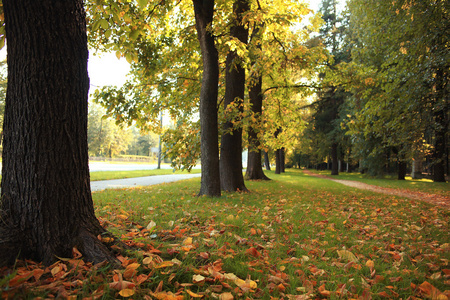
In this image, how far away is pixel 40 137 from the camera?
84.3 inches

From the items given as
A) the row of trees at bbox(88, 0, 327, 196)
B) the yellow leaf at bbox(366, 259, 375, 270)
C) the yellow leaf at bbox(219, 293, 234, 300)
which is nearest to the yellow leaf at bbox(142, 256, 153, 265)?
the yellow leaf at bbox(219, 293, 234, 300)

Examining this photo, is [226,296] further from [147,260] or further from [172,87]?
[172,87]

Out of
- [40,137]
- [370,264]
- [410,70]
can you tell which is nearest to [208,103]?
[40,137]

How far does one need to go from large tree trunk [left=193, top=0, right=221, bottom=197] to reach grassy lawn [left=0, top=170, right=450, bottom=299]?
86.7 inches

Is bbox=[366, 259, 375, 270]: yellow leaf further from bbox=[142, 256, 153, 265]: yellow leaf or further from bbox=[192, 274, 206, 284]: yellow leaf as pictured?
bbox=[142, 256, 153, 265]: yellow leaf

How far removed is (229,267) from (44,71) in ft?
8.05

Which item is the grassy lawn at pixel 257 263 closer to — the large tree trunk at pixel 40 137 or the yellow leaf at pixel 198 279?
the yellow leaf at pixel 198 279

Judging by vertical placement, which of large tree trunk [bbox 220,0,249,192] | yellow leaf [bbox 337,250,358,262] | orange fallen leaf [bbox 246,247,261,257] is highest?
large tree trunk [bbox 220,0,249,192]

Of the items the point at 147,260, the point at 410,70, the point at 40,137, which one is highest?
the point at 410,70

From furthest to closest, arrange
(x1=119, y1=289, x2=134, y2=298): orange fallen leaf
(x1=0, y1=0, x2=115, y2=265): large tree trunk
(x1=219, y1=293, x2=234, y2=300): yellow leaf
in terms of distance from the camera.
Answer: (x1=0, y1=0, x2=115, y2=265): large tree trunk
(x1=219, y1=293, x2=234, y2=300): yellow leaf
(x1=119, y1=289, x2=134, y2=298): orange fallen leaf

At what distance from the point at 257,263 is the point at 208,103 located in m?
4.94

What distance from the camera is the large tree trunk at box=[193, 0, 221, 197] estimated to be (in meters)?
6.67

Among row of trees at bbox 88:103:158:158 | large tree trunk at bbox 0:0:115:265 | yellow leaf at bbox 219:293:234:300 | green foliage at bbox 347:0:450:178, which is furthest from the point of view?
row of trees at bbox 88:103:158:158

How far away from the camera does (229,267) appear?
242 centimetres
